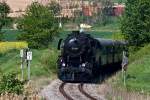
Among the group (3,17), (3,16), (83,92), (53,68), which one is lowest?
(53,68)

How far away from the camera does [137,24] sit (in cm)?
5722

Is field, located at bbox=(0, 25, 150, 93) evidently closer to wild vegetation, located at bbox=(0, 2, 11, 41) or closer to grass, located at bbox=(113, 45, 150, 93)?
grass, located at bbox=(113, 45, 150, 93)

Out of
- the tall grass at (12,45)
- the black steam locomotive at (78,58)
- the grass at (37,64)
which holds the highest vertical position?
the black steam locomotive at (78,58)

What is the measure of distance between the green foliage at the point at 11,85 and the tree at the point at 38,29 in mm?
40602

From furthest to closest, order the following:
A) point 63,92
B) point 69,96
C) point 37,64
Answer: point 37,64 < point 63,92 < point 69,96

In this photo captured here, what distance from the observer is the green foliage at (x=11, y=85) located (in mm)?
23013

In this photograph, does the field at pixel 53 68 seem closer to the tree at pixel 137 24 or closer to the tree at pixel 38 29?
the tree at pixel 137 24

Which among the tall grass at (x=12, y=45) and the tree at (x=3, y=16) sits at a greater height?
the tree at (x=3, y=16)

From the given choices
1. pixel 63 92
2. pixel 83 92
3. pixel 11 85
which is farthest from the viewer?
pixel 83 92

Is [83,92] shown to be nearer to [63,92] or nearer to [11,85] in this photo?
[63,92]

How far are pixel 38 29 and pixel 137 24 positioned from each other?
14460mm

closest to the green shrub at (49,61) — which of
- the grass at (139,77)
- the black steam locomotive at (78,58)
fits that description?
the black steam locomotive at (78,58)

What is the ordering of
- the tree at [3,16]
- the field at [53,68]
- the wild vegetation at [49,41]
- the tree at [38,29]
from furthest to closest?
the tree at [3,16] → the tree at [38,29] → the wild vegetation at [49,41] → the field at [53,68]


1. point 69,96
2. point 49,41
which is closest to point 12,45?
point 49,41
